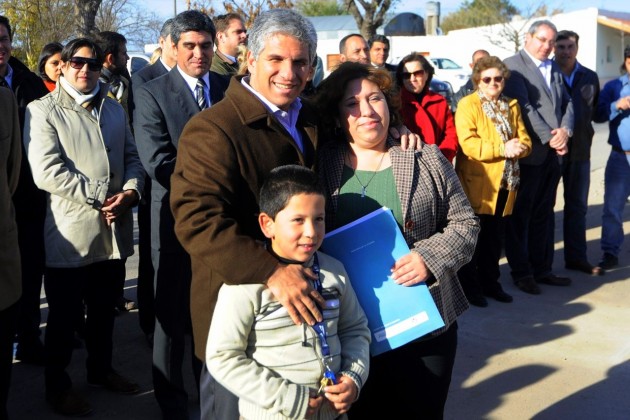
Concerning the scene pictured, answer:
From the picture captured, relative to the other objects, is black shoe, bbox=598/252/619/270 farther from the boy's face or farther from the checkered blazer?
the boy's face

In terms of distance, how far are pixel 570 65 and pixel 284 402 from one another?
19.5 feet

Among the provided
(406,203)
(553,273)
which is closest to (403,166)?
(406,203)

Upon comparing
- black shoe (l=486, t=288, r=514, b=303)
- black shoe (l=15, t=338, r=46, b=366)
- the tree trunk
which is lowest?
black shoe (l=486, t=288, r=514, b=303)

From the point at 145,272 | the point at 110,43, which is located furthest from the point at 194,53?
the point at 110,43

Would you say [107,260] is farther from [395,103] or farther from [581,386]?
[581,386]

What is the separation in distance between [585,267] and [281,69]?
219 inches

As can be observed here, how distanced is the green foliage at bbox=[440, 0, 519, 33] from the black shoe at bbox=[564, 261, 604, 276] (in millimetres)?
42126

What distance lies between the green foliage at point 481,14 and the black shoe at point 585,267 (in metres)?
42.1

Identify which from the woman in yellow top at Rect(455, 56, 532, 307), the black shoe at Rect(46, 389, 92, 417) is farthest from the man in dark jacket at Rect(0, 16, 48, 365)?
the woman in yellow top at Rect(455, 56, 532, 307)

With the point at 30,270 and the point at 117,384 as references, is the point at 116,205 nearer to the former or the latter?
the point at 30,270

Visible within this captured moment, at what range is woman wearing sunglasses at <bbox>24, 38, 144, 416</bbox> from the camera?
14.8 ft

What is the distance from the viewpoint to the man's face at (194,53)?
4652mm

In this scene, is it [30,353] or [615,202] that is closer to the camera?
[30,353]

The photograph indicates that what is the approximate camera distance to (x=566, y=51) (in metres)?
7.53
